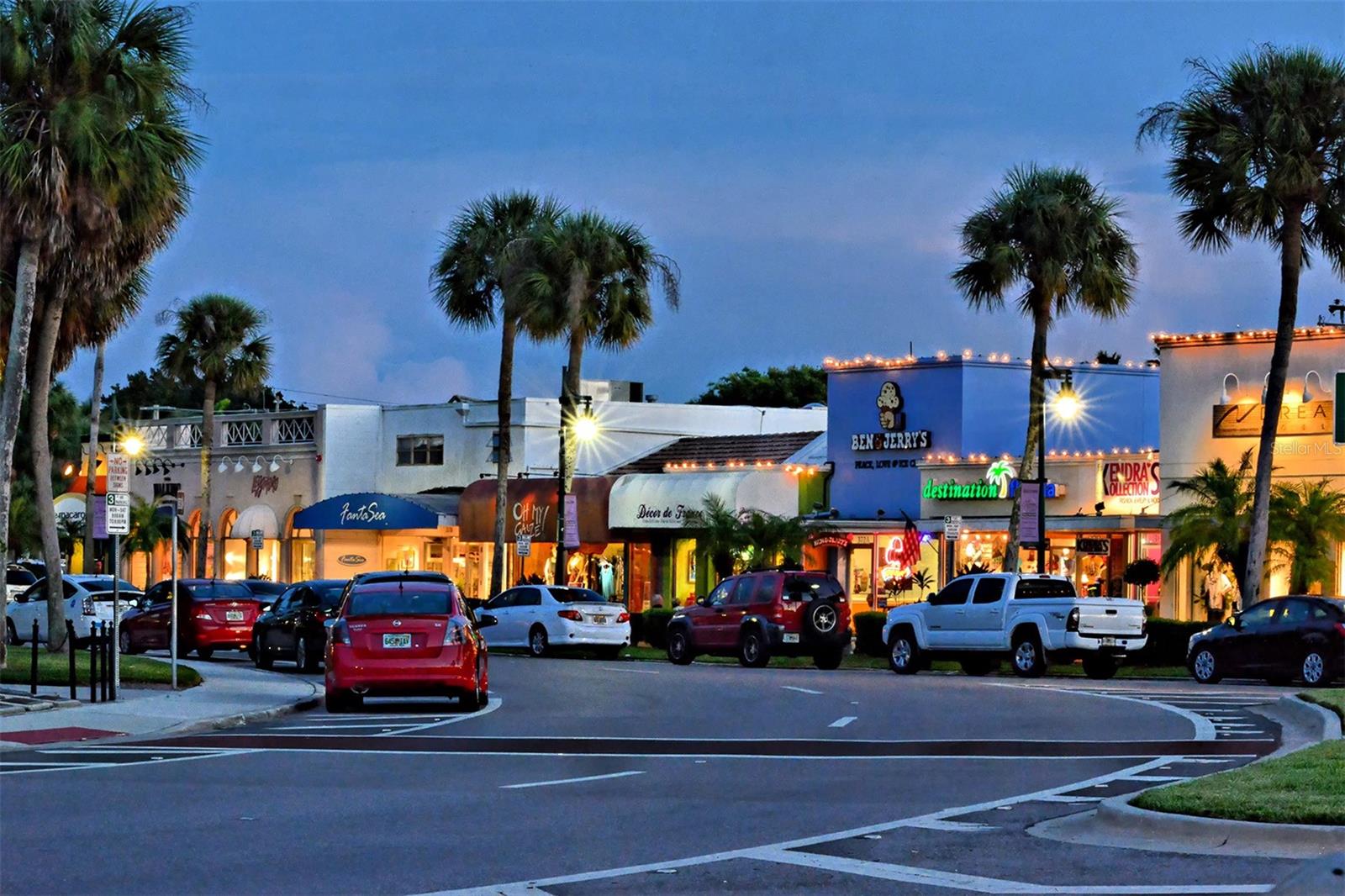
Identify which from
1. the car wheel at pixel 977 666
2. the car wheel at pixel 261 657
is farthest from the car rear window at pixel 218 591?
the car wheel at pixel 977 666

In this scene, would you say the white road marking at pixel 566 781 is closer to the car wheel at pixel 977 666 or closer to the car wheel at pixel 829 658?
the car wheel at pixel 977 666

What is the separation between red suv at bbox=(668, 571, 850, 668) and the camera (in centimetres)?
3656

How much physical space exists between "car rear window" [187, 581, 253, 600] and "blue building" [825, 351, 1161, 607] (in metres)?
17.1

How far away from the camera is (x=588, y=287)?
53938 millimetres

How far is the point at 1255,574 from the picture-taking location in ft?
123

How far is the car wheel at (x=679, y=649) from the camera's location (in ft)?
127

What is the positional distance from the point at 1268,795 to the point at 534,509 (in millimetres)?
47630

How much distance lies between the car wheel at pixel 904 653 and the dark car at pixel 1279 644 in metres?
5.02

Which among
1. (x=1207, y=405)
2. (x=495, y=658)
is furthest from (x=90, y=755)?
(x=1207, y=405)

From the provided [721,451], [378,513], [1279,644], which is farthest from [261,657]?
[378,513]

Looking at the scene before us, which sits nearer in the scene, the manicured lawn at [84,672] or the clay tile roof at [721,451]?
the manicured lawn at [84,672]

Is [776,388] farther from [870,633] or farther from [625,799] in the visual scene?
[625,799]

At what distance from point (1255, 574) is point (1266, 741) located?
709 inches

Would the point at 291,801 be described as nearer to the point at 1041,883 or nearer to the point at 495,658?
the point at 1041,883
